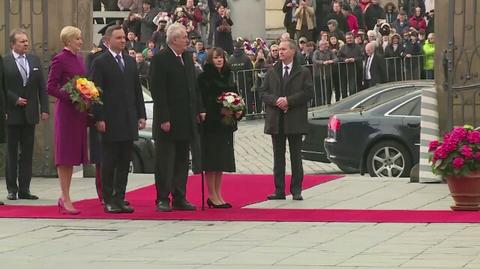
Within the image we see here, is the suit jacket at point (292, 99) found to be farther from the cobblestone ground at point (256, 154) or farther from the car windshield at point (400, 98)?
the cobblestone ground at point (256, 154)

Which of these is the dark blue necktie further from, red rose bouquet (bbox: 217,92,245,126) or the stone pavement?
the stone pavement

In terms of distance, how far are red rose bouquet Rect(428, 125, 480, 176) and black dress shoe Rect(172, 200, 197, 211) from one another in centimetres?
272

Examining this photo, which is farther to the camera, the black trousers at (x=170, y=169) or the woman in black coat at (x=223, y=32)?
the woman in black coat at (x=223, y=32)

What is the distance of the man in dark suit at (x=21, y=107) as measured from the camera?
60.8 feet

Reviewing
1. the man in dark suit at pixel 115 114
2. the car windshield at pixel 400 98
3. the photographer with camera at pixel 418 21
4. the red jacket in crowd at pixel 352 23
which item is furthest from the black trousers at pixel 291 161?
the red jacket in crowd at pixel 352 23

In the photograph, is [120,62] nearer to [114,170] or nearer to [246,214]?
[114,170]

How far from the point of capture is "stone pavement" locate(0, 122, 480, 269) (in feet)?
43.1

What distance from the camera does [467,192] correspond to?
16.9m

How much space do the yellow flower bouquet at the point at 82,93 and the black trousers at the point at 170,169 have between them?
1039 millimetres

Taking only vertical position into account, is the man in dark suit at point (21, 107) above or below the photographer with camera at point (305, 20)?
below

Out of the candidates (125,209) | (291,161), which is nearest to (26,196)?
(125,209)

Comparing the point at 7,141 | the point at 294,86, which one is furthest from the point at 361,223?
the point at 7,141

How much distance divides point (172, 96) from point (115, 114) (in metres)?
0.69

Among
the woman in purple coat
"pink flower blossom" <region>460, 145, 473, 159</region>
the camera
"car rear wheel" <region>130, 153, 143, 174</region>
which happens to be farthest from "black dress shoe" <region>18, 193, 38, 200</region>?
the camera
